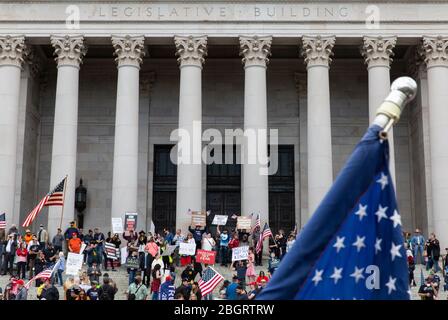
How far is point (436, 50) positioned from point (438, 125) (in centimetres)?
476

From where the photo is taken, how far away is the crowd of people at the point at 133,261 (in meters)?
26.8

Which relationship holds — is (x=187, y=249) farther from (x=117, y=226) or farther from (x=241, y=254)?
(x=117, y=226)

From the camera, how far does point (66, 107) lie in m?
41.2

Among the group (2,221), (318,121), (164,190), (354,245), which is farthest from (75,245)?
(354,245)

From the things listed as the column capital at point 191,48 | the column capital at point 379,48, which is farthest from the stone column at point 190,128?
the column capital at point 379,48

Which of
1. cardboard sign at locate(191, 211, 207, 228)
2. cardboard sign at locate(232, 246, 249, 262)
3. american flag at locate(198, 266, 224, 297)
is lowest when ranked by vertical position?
american flag at locate(198, 266, 224, 297)

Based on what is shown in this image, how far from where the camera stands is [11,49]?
41938 millimetres

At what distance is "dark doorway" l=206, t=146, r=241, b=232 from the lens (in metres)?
47.9

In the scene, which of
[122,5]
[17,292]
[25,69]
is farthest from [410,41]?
[17,292]

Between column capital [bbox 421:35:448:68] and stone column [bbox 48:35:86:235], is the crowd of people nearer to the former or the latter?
stone column [bbox 48:35:86:235]

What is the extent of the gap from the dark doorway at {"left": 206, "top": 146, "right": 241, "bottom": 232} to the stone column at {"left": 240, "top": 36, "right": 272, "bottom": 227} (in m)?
6.91

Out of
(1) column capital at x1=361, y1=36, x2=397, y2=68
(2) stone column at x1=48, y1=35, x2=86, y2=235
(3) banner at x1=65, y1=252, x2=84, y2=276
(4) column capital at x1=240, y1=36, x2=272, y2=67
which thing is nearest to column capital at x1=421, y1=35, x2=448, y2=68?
(1) column capital at x1=361, y1=36, x2=397, y2=68

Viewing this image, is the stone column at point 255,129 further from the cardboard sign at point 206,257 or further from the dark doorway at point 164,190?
the cardboard sign at point 206,257
